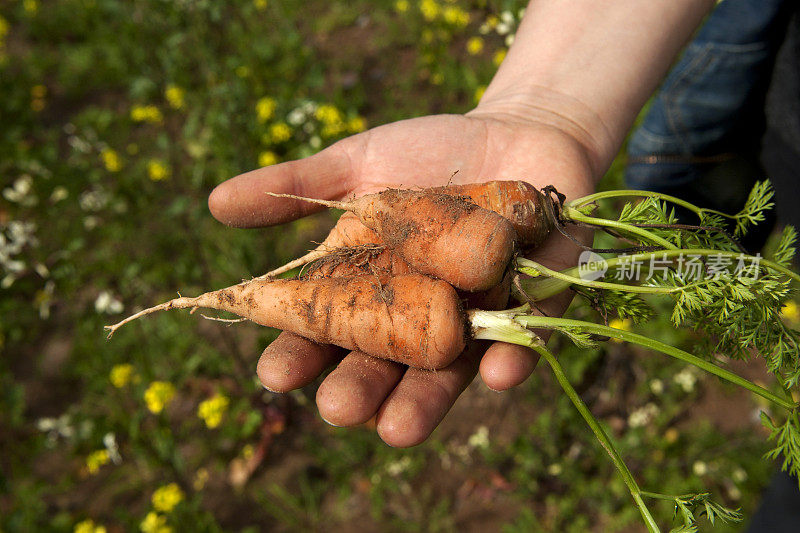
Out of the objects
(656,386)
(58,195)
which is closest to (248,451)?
(58,195)

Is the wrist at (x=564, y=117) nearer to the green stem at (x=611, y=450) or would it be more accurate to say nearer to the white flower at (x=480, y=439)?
the green stem at (x=611, y=450)

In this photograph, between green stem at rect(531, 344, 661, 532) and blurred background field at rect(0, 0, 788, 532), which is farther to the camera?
blurred background field at rect(0, 0, 788, 532)

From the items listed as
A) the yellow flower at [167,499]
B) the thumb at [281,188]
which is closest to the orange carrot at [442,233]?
the thumb at [281,188]

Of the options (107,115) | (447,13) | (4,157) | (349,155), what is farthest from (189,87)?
(349,155)

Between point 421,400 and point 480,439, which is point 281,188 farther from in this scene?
point 480,439

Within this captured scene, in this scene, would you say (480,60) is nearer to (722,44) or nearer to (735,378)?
(722,44)

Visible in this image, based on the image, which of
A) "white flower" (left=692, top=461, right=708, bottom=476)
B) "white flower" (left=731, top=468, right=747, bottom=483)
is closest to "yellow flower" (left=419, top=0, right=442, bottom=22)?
"white flower" (left=692, top=461, right=708, bottom=476)

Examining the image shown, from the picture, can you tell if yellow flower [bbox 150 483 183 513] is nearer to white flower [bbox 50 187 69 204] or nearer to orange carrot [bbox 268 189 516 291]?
orange carrot [bbox 268 189 516 291]

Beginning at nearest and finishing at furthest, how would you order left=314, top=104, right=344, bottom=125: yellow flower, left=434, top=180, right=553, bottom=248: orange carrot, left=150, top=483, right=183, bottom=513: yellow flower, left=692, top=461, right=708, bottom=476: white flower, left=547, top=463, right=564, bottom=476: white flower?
left=434, top=180, right=553, bottom=248: orange carrot < left=150, top=483, right=183, bottom=513: yellow flower < left=692, top=461, right=708, bottom=476: white flower < left=547, top=463, right=564, bottom=476: white flower < left=314, top=104, right=344, bottom=125: yellow flower
